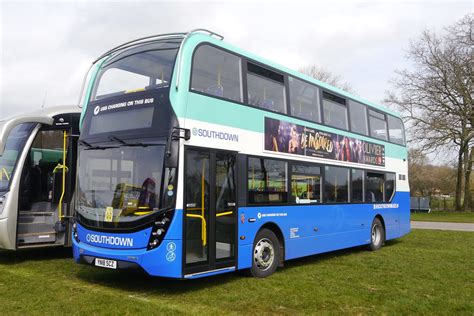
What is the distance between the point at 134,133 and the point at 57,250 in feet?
20.3

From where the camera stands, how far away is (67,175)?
10.3 metres

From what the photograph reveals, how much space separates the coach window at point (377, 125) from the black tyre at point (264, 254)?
5731 mm

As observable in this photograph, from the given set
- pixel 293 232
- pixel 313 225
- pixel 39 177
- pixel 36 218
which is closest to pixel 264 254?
pixel 293 232

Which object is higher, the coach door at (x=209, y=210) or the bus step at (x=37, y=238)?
the coach door at (x=209, y=210)

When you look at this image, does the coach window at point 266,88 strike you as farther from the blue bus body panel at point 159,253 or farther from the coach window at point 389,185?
the coach window at point 389,185

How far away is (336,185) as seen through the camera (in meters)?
11.3

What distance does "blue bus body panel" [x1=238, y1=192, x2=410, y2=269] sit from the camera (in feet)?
27.6

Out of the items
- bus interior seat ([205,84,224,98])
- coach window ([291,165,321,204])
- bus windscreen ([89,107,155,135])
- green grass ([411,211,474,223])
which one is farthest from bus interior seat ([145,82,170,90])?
green grass ([411,211,474,223])

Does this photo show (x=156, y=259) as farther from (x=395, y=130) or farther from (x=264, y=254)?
(x=395, y=130)

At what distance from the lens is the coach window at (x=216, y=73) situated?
7.68 meters

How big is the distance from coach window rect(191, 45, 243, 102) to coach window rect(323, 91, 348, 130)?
334 centimetres

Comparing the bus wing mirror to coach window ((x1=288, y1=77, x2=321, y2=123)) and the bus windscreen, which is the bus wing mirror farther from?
coach window ((x1=288, y1=77, x2=321, y2=123))

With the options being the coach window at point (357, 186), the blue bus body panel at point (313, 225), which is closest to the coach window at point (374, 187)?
the blue bus body panel at point (313, 225)

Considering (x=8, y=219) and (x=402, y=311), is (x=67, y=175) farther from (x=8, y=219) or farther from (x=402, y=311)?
(x=402, y=311)
